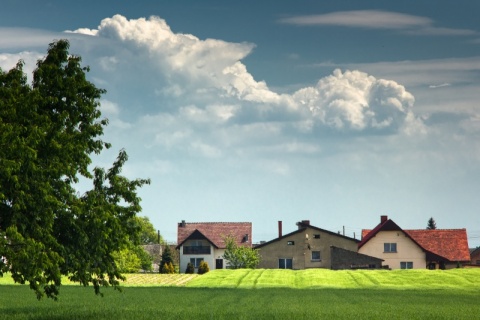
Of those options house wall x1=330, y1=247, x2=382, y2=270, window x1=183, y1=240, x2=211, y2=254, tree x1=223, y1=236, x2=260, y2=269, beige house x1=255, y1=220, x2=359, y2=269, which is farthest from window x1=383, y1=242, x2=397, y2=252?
window x1=183, y1=240, x2=211, y2=254

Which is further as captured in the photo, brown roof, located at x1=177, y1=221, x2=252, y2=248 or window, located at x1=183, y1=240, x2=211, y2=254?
brown roof, located at x1=177, y1=221, x2=252, y2=248

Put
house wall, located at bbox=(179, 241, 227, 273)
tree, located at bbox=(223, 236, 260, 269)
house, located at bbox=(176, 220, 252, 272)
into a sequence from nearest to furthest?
tree, located at bbox=(223, 236, 260, 269) < house wall, located at bbox=(179, 241, 227, 273) < house, located at bbox=(176, 220, 252, 272)

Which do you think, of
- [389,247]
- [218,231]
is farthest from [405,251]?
[218,231]

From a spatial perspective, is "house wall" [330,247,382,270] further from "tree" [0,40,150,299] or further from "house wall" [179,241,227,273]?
"tree" [0,40,150,299]

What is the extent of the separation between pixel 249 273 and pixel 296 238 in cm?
2934

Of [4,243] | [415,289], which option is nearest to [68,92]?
[4,243]

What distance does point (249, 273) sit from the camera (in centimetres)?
9919

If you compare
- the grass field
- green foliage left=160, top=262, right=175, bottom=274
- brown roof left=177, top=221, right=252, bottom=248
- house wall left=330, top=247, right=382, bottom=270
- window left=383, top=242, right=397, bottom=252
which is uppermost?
brown roof left=177, top=221, right=252, bottom=248

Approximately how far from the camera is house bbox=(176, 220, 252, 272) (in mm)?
134000

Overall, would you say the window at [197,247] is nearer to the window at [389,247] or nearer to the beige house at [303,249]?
the beige house at [303,249]

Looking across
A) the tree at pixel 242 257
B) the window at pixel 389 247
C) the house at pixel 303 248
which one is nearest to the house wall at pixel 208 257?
the tree at pixel 242 257

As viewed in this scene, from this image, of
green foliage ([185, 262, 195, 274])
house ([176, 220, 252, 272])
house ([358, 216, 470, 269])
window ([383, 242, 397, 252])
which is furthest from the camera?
house ([176, 220, 252, 272])

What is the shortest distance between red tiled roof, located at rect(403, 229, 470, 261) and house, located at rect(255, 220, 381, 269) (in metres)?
11.4

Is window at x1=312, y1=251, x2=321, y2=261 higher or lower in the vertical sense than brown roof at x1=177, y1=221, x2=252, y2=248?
lower
